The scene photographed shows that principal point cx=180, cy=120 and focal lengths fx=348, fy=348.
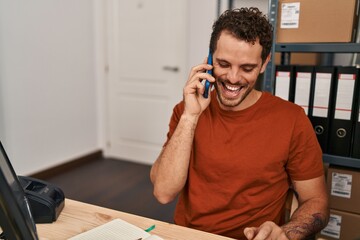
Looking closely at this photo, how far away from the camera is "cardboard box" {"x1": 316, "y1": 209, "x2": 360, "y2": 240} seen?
150 centimetres

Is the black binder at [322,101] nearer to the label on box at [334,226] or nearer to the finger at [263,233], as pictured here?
the label on box at [334,226]

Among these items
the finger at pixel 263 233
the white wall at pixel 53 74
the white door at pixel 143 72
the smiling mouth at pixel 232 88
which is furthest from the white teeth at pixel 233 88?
the white door at pixel 143 72

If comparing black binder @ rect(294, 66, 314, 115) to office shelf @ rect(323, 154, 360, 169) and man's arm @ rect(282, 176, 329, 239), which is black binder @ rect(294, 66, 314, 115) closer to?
office shelf @ rect(323, 154, 360, 169)

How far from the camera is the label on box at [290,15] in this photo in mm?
1527

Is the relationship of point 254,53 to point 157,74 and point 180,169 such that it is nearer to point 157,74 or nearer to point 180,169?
point 180,169

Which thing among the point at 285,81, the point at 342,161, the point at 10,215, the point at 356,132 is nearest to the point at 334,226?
the point at 342,161

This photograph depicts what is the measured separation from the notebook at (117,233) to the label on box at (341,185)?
95cm

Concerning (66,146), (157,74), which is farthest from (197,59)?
(66,146)

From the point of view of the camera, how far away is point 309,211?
1.15 metres

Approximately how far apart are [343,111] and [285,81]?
0.27 metres

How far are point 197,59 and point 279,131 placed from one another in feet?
7.07

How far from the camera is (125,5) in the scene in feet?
11.7

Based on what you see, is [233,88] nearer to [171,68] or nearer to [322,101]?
[322,101]

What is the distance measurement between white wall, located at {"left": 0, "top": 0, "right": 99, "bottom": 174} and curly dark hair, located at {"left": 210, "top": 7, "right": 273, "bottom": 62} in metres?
2.20
